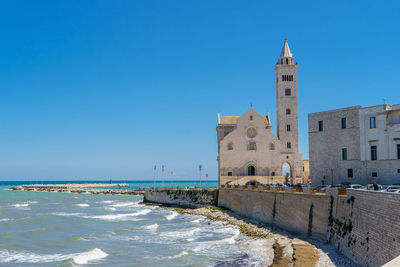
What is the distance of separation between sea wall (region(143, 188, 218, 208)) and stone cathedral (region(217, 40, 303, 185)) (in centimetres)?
390

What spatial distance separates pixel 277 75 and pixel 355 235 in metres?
38.0

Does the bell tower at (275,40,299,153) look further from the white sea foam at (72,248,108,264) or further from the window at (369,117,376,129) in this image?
the white sea foam at (72,248,108,264)

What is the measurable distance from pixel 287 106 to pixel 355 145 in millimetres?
19041

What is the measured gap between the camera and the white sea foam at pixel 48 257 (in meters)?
25.1

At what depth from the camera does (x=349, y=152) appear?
37281 mm

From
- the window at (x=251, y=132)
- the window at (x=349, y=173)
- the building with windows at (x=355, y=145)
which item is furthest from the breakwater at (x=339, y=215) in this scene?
the window at (x=251, y=132)

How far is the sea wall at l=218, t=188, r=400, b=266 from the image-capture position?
16.0m

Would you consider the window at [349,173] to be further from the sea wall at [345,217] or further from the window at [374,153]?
the sea wall at [345,217]

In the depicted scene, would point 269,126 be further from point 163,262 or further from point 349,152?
point 163,262

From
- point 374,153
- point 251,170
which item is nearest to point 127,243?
point 374,153

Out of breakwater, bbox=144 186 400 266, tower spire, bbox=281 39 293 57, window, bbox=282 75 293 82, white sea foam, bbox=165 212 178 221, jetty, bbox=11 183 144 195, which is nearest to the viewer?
breakwater, bbox=144 186 400 266

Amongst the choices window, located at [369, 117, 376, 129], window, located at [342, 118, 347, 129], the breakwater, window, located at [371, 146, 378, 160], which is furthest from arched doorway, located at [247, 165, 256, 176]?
window, located at [369, 117, 376, 129]

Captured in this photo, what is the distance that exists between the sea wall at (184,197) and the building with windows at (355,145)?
14.5m

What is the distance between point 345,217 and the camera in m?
22.0
